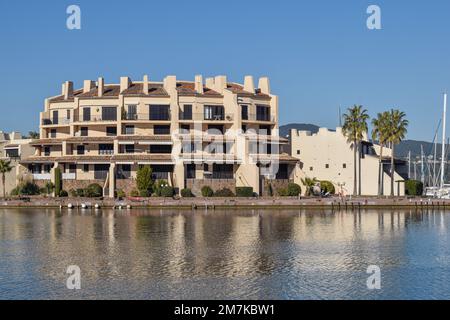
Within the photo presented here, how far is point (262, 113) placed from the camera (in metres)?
105

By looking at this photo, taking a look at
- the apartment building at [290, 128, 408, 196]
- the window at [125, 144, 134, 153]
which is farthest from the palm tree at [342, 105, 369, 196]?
the window at [125, 144, 134, 153]

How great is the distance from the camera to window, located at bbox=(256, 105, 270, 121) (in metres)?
105

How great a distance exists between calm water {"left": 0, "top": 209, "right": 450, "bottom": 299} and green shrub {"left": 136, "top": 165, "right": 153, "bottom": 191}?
607 inches

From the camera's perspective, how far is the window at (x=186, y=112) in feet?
334

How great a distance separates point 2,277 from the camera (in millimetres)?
41344

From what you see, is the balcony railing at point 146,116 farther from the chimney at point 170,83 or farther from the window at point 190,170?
the window at point 190,170

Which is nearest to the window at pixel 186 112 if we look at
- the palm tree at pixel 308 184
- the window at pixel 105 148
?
the window at pixel 105 148

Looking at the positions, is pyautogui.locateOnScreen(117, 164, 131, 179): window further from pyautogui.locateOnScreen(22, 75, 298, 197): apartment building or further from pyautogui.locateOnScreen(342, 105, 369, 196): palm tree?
pyautogui.locateOnScreen(342, 105, 369, 196): palm tree

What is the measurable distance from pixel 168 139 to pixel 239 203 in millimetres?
15397

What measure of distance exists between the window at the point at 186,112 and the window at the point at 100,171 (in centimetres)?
1314

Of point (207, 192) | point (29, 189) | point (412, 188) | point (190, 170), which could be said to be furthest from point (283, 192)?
Result: point (29, 189)
